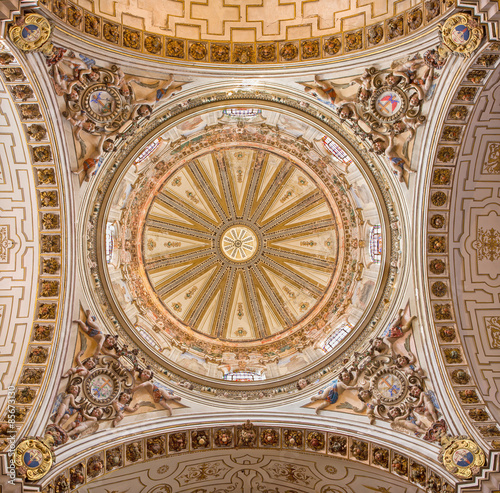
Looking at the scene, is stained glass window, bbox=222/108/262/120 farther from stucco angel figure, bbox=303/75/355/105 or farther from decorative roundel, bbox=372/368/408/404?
decorative roundel, bbox=372/368/408/404

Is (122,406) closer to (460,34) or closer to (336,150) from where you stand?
(336,150)

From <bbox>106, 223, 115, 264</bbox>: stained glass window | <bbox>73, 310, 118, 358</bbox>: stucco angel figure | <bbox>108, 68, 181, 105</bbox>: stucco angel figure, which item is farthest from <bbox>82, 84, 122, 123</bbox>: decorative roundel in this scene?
<bbox>73, 310, 118, 358</bbox>: stucco angel figure

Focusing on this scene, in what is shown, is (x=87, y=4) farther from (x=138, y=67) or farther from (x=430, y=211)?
(x=430, y=211)

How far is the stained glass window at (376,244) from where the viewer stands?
19875 millimetres

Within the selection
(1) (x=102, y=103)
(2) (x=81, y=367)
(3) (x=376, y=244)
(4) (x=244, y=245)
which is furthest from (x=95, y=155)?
(4) (x=244, y=245)

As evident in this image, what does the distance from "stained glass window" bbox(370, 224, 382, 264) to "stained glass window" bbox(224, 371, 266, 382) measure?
7.53m

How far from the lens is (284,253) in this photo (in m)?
28.3

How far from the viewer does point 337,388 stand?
1805 centimetres

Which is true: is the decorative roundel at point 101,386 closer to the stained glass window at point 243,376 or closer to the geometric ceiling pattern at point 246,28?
the stained glass window at point 243,376

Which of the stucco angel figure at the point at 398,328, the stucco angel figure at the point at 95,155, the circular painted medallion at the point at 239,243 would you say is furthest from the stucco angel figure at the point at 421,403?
the stucco angel figure at the point at 95,155

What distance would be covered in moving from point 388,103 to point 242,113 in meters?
6.67

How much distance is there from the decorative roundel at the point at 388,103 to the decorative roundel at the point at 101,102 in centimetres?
937

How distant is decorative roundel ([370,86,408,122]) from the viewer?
16000 mm

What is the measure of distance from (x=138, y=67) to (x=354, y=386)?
1466 centimetres
